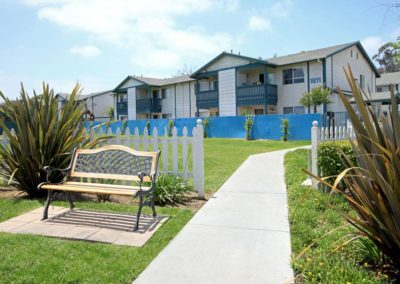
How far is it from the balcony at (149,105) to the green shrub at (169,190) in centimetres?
3442

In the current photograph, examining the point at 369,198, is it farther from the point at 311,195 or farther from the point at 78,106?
the point at 78,106

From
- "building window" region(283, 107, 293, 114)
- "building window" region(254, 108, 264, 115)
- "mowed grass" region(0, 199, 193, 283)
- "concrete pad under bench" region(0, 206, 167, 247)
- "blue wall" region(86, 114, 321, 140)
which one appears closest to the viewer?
"mowed grass" region(0, 199, 193, 283)

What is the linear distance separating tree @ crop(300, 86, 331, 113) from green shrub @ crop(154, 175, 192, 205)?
1968cm

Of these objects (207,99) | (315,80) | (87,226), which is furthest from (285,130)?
(87,226)

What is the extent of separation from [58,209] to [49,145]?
56.4 inches

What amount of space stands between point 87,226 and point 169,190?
1.81m

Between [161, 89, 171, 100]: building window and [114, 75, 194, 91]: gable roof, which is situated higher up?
[114, 75, 194, 91]: gable roof

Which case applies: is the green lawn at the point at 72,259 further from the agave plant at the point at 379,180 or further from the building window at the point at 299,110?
the building window at the point at 299,110

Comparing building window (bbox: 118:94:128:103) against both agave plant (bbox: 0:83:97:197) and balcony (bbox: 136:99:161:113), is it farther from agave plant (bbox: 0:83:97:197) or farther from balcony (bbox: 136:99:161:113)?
agave plant (bbox: 0:83:97:197)

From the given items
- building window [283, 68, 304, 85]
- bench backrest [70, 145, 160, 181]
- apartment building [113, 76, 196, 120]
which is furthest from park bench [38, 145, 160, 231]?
apartment building [113, 76, 196, 120]

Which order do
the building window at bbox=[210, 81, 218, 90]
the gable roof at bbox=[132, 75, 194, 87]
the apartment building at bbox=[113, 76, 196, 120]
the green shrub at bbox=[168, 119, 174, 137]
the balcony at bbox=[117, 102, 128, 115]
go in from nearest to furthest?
1. the green shrub at bbox=[168, 119, 174, 137]
2. the building window at bbox=[210, 81, 218, 90]
3. the apartment building at bbox=[113, 76, 196, 120]
4. the gable roof at bbox=[132, 75, 194, 87]
5. the balcony at bbox=[117, 102, 128, 115]

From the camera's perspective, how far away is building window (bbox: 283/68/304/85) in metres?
28.1

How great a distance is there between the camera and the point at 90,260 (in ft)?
12.5

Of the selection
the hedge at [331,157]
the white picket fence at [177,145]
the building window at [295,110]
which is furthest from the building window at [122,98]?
the hedge at [331,157]
